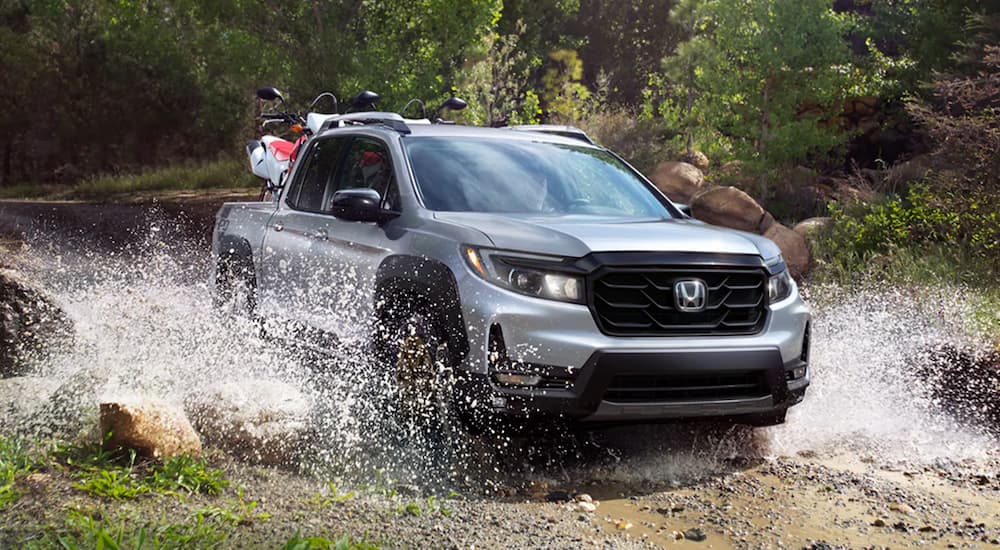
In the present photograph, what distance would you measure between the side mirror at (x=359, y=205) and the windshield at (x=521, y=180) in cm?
27

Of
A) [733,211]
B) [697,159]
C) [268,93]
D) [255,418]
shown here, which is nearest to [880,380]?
[255,418]

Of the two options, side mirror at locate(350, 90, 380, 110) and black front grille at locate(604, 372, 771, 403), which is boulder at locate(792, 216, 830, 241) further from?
black front grille at locate(604, 372, 771, 403)

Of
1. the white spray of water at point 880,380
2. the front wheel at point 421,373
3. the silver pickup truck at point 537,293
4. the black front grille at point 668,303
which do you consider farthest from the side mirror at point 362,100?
the black front grille at point 668,303

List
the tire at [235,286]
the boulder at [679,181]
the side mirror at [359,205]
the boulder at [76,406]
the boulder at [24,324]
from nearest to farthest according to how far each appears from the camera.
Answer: the boulder at [76,406]
the side mirror at [359,205]
the boulder at [24,324]
the tire at [235,286]
the boulder at [679,181]

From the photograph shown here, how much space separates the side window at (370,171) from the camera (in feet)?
22.2

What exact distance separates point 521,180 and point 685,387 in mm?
1798

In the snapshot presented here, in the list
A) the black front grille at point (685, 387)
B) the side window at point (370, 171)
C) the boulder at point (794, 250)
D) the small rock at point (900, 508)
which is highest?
the side window at point (370, 171)

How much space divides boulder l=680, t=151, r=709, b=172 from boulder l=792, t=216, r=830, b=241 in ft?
21.7

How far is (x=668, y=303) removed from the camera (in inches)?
222

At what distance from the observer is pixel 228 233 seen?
27.8ft

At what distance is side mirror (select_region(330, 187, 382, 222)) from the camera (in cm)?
644

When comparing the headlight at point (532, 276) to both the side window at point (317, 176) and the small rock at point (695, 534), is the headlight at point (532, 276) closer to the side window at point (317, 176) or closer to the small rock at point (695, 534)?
the small rock at point (695, 534)

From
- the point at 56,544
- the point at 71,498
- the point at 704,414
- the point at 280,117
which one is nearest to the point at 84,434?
the point at 71,498

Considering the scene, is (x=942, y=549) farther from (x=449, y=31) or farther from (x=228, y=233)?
(x=449, y=31)
